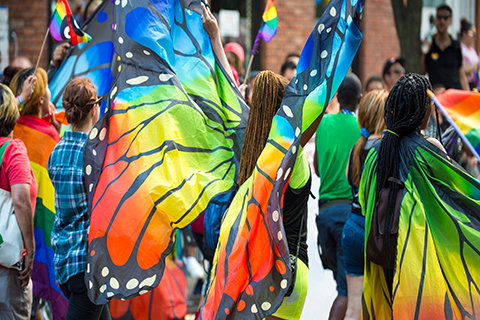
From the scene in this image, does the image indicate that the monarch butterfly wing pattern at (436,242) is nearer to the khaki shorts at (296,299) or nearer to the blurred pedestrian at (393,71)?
the khaki shorts at (296,299)

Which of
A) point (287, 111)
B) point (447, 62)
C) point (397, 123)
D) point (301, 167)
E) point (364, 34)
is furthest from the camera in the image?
point (364, 34)

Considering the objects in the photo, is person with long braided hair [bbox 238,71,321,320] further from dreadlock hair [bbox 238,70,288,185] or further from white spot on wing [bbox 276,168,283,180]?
white spot on wing [bbox 276,168,283,180]

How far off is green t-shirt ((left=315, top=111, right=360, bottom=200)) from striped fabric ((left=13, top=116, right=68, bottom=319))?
2.03 metres

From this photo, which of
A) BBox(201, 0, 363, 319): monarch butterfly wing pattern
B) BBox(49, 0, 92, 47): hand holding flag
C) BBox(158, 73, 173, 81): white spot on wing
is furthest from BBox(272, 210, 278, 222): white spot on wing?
BBox(49, 0, 92, 47): hand holding flag

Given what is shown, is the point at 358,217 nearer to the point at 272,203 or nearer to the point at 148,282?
the point at 272,203

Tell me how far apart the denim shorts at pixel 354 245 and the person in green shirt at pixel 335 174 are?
1.22 feet

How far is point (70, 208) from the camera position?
3.26 m

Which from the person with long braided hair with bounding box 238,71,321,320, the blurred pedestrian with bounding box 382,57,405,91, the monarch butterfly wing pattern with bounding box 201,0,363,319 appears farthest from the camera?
the blurred pedestrian with bounding box 382,57,405,91

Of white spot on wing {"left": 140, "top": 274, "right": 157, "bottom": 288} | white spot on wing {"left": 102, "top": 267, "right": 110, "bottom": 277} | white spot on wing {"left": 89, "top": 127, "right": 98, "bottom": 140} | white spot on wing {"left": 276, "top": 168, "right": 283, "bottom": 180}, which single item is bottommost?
white spot on wing {"left": 140, "top": 274, "right": 157, "bottom": 288}

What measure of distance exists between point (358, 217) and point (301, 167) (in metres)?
1.23

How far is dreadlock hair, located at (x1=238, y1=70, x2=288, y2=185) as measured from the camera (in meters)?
2.71

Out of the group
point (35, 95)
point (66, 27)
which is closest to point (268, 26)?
point (66, 27)

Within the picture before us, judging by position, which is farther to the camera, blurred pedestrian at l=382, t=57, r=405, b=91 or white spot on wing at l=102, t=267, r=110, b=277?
blurred pedestrian at l=382, t=57, r=405, b=91

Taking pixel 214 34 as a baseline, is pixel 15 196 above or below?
below
